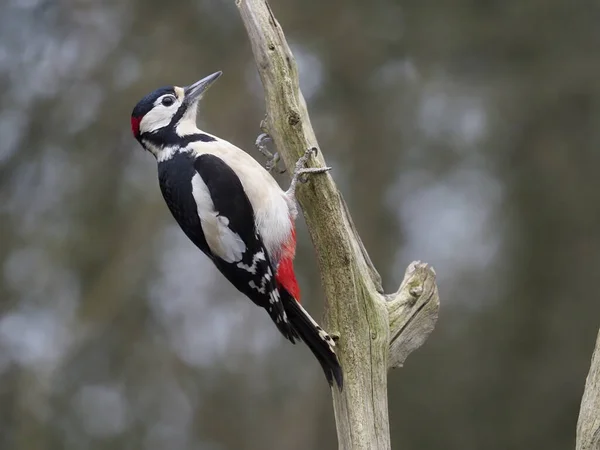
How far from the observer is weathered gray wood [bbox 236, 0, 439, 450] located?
3.27 m

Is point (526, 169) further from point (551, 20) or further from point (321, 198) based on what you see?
point (321, 198)

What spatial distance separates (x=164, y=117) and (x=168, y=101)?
7cm

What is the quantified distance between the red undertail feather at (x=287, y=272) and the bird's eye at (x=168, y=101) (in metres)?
0.77

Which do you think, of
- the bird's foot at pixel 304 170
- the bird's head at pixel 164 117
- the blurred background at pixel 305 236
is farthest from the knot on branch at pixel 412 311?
the blurred background at pixel 305 236

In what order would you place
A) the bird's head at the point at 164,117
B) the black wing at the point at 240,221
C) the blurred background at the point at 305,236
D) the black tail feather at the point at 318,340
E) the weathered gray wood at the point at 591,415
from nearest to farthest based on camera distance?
1. the weathered gray wood at the point at 591,415
2. the black tail feather at the point at 318,340
3. the black wing at the point at 240,221
4. the bird's head at the point at 164,117
5. the blurred background at the point at 305,236

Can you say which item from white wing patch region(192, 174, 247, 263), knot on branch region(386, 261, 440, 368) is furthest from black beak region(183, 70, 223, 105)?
knot on branch region(386, 261, 440, 368)

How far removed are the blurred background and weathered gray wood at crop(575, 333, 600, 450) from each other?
3672 mm

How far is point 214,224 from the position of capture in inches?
137

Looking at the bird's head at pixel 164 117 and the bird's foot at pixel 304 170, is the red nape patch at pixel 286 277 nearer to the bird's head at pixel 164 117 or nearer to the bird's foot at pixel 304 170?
the bird's foot at pixel 304 170

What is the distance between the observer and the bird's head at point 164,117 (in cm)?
370

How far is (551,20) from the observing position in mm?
7305

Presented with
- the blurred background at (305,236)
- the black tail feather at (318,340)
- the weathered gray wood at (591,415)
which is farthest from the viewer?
the blurred background at (305,236)

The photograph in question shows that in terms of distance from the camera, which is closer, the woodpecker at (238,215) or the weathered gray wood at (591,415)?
the weathered gray wood at (591,415)

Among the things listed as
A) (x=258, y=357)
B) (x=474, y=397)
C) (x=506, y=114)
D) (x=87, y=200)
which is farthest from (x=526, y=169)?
(x=87, y=200)
